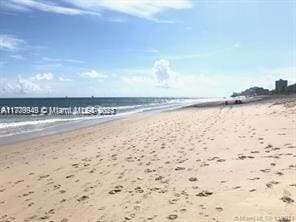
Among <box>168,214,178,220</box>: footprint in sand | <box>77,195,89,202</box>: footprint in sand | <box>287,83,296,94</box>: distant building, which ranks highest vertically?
<box>287,83,296,94</box>: distant building

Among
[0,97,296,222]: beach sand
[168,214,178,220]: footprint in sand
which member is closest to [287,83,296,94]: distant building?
[0,97,296,222]: beach sand

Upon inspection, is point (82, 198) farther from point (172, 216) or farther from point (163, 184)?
point (172, 216)

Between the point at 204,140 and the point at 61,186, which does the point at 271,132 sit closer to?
the point at 204,140

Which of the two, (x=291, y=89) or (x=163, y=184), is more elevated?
(x=291, y=89)

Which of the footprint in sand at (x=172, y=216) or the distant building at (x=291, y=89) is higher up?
A: the distant building at (x=291, y=89)

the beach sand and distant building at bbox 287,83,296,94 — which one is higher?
distant building at bbox 287,83,296,94

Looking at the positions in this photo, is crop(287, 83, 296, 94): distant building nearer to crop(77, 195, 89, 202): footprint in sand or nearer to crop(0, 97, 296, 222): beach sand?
crop(0, 97, 296, 222): beach sand

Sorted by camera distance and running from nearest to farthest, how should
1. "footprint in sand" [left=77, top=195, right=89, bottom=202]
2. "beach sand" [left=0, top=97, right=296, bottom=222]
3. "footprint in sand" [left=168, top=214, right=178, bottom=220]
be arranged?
"footprint in sand" [left=168, top=214, right=178, bottom=220] → "beach sand" [left=0, top=97, right=296, bottom=222] → "footprint in sand" [left=77, top=195, right=89, bottom=202]

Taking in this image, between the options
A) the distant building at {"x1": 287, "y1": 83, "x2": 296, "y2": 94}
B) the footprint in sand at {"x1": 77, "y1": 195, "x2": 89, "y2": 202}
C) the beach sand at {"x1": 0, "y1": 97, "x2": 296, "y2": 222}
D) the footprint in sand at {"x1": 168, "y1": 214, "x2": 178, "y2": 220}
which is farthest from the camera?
the distant building at {"x1": 287, "y1": 83, "x2": 296, "y2": 94}

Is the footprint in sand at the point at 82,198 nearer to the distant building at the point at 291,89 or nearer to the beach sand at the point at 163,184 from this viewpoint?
the beach sand at the point at 163,184

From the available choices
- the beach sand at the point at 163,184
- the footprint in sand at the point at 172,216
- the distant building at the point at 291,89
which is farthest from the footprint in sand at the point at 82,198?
the distant building at the point at 291,89

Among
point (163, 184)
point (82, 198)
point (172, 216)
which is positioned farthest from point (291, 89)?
point (172, 216)

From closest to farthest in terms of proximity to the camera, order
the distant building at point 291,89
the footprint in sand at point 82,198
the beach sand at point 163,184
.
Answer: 1. the beach sand at point 163,184
2. the footprint in sand at point 82,198
3. the distant building at point 291,89

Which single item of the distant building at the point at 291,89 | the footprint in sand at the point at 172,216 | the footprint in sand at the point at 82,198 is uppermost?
the distant building at the point at 291,89
